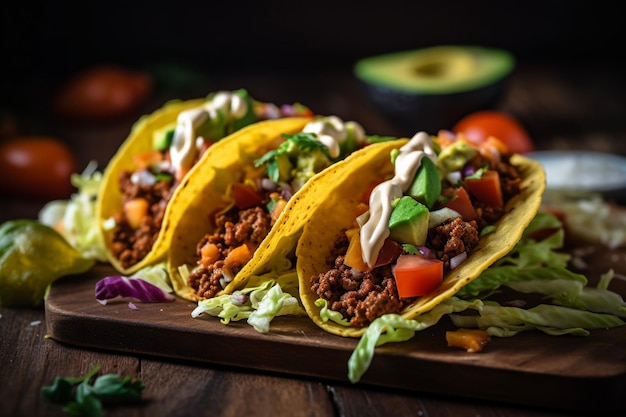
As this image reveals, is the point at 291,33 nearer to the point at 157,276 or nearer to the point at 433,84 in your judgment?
the point at 433,84

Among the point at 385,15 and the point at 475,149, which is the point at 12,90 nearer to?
the point at 385,15

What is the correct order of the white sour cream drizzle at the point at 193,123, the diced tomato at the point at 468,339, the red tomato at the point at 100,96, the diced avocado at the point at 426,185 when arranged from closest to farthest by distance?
the diced tomato at the point at 468,339
the diced avocado at the point at 426,185
the white sour cream drizzle at the point at 193,123
the red tomato at the point at 100,96

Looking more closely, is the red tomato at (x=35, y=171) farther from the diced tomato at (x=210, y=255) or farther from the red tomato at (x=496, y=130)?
the red tomato at (x=496, y=130)

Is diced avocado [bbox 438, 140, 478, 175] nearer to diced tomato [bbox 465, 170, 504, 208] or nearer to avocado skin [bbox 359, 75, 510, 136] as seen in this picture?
diced tomato [bbox 465, 170, 504, 208]

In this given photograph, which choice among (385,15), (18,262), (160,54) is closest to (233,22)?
(160,54)

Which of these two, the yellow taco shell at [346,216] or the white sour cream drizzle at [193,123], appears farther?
the white sour cream drizzle at [193,123]

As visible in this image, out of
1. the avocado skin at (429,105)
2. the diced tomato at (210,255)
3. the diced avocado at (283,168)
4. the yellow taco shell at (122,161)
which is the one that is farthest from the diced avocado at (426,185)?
the avocado skin at (429,105)
